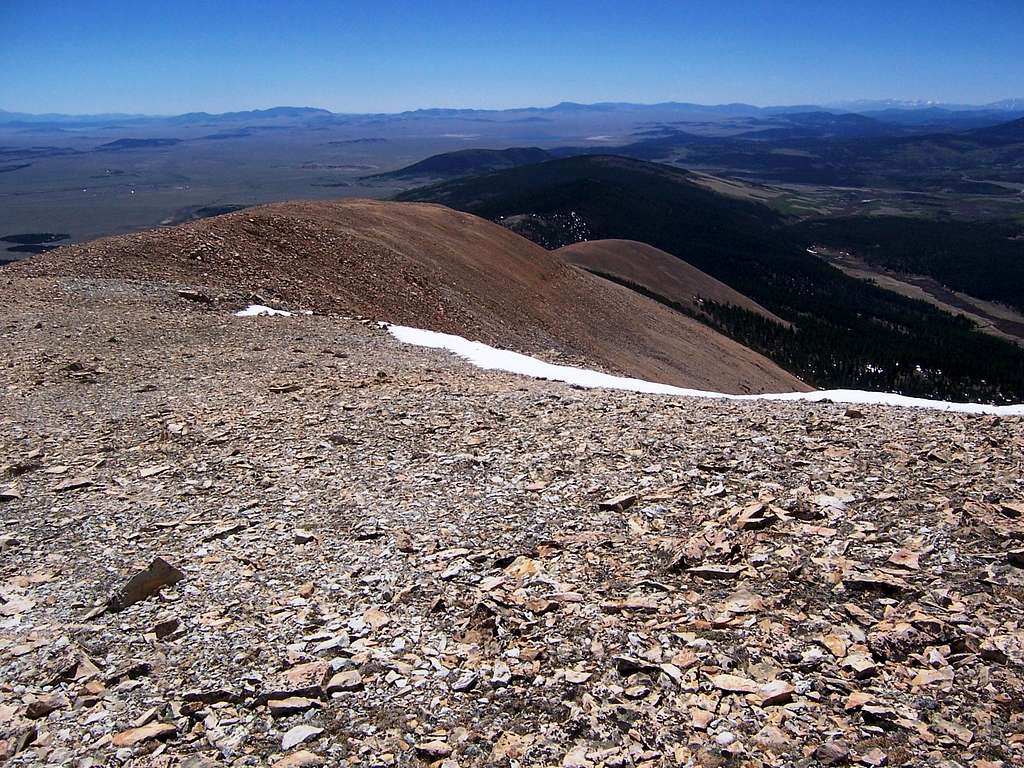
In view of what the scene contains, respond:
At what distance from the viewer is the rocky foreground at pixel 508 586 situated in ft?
15.8

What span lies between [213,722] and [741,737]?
12.3 feet

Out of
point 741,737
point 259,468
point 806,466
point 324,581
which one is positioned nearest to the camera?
point 741,737

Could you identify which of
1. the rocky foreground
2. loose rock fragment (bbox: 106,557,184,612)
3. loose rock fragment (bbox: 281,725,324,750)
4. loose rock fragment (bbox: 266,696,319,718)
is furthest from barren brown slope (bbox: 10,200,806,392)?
loose rock fragment (bbox: 281,725,324,750)

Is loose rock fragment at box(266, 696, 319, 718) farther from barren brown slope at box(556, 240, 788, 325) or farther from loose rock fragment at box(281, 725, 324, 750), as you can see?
barren brown slope at box(556, 240, 788, 325)

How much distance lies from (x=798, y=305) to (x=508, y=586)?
4709 inches

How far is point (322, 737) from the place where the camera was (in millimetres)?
4836

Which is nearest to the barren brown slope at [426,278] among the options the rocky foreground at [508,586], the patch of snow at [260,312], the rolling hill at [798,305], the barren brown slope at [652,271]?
the patch of snow at [260,312]

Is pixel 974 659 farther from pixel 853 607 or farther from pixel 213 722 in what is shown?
pixel 213 722

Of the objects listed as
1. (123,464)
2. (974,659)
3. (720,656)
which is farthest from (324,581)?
(974,659)

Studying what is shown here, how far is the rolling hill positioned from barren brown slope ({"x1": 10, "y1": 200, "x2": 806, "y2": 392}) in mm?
37026

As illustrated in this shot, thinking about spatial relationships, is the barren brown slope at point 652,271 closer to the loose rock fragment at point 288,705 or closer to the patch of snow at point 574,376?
the patch of snow at point 574,376

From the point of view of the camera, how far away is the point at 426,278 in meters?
29.3

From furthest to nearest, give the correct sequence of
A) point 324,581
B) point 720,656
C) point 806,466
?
point 806,466 → point 324,581 → point 720,656

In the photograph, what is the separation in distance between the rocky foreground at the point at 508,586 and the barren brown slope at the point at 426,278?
12.4m
